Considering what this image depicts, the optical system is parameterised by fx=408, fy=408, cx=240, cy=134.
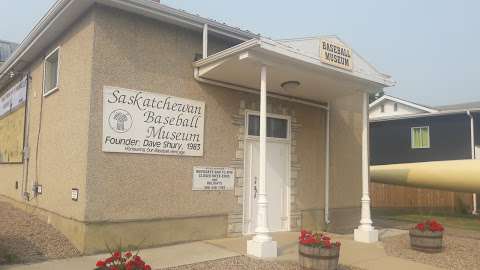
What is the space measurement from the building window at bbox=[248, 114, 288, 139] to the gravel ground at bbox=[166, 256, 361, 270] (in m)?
3.39

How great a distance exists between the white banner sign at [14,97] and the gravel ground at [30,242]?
4.40 metres

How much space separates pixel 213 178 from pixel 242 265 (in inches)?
98.5

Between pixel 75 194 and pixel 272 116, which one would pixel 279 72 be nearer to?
pixel 272 116

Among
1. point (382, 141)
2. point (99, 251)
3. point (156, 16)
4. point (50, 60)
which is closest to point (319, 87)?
point (156, 16)

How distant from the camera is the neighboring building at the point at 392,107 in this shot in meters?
25.1

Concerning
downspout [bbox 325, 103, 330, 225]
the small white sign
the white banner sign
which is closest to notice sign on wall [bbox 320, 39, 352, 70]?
downspout [bbox 325, 103, 330, 225]

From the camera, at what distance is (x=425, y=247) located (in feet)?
26.6

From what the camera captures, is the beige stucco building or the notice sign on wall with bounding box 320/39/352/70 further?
the notice sign on wall with bounding box 320/39/352/70

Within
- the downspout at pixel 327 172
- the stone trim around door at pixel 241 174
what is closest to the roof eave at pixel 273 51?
the stone trim around door at pixel 241 174

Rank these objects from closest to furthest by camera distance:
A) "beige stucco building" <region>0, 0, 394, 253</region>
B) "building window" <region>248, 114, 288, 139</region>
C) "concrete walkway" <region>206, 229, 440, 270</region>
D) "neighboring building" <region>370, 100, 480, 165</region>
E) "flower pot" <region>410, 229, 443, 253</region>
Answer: "concrete walkway" <region>206, 229, 440, 270</region> < "beige stucco building" <region>0, 0, 394, 253</region> < "flower pot" <region>410, 229, 443, 253</region> < "building window" <region>248, 114, 288, 139</region> < "neighboring building" <region>370, 100, 480, 165</region>

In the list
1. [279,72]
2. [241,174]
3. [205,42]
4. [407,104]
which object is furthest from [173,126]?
Answer: [407,104]

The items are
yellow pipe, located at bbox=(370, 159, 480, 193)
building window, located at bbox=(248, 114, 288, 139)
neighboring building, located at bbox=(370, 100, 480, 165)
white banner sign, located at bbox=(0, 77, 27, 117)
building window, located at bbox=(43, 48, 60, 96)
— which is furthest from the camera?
neighboring building, located at bbox=(370, 100, 480, 165)

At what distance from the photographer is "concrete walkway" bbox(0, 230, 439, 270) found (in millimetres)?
6348

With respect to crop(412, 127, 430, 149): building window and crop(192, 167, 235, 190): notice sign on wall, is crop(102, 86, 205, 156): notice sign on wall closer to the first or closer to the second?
crop(192, 167, 235, 190): notice sign on wall
